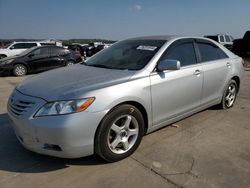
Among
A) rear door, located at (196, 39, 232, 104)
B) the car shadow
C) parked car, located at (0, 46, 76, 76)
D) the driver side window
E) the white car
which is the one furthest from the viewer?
the white car

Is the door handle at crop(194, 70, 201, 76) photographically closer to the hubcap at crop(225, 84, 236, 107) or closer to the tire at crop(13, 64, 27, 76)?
the hubcap at crop(225, 84, 236, 107)

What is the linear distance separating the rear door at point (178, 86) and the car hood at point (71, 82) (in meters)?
0.47

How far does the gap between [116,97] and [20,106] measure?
112cm

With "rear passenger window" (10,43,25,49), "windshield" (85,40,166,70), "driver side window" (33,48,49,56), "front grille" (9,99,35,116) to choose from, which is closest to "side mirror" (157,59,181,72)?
"windshield" (85,40,166,70)

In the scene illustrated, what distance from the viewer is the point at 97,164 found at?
10.8ft

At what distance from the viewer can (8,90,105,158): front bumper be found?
2857mm

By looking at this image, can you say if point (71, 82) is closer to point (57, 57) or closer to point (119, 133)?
point (119, 133)

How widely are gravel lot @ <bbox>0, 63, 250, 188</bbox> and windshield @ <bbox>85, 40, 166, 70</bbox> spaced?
1114 millimetres

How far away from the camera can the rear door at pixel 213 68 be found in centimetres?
458

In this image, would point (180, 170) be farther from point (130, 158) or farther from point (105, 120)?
point (105, 120)

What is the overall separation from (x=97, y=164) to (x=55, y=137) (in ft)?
2.26

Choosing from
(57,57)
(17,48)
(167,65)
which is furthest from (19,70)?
(167,65)

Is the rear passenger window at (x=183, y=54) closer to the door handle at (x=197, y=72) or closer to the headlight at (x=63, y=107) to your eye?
the door handle at (x=197, y=72)

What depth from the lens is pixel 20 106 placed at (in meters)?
3.19
